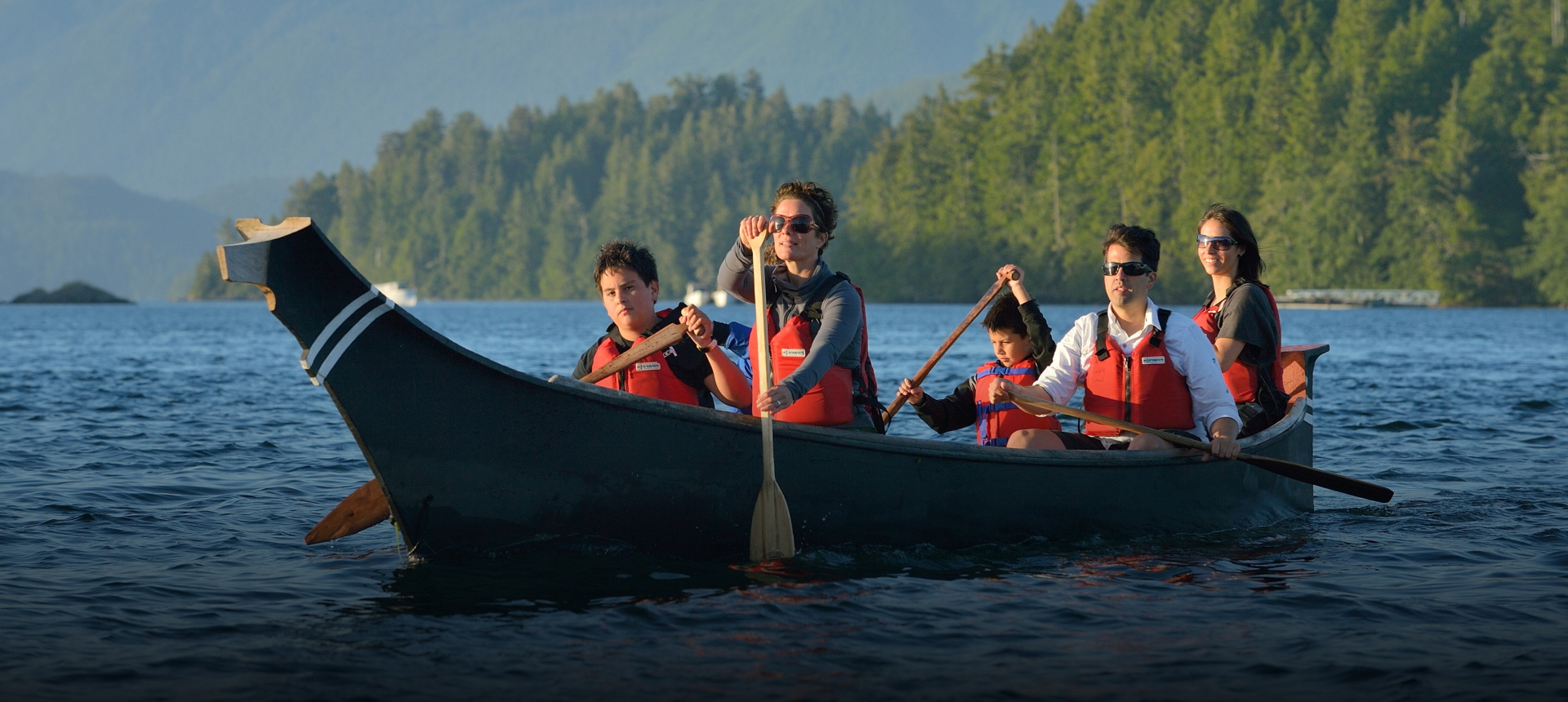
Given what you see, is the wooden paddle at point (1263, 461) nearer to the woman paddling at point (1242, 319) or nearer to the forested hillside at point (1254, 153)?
the woman paddling at point (1242, 319)

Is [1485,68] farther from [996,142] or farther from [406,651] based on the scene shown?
[406,651]

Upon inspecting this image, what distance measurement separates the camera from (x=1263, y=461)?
6.55 m

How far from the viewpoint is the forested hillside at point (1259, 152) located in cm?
5800

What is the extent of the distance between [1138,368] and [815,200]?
1744 mm

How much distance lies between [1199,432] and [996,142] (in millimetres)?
72304

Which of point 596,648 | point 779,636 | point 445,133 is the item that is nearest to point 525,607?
point 596,648

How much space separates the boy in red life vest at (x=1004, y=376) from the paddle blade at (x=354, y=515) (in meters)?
2.50

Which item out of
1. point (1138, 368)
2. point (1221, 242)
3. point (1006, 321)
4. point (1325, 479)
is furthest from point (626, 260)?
point (1325, 479)

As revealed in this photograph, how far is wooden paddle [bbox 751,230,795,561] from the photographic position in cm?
539

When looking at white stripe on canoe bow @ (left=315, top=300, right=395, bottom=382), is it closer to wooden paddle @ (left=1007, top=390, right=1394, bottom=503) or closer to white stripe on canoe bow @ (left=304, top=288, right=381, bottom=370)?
white stripe on canoe bow @ (left=304, top=288, right=381, bottom=370)

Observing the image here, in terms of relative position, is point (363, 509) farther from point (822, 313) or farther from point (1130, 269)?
point (1130, 269)

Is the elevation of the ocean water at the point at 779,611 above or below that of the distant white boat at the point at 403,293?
below

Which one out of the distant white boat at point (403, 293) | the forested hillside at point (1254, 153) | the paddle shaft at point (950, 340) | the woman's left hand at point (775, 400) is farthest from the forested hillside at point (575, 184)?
the woman's left hand at point (775, 400)

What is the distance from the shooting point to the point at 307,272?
4.79 m
